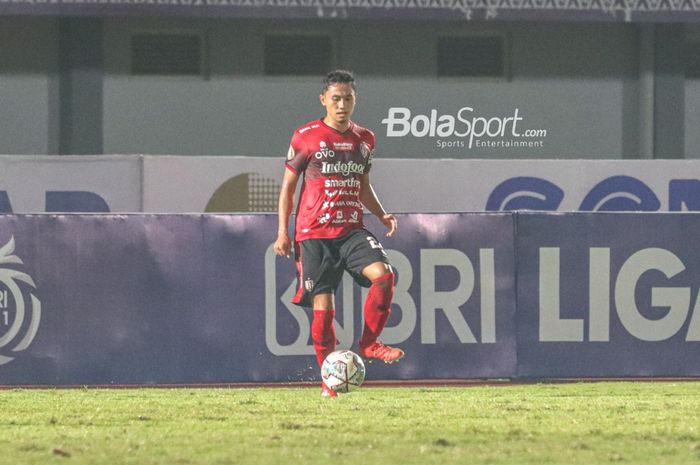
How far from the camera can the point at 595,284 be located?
41.3ft

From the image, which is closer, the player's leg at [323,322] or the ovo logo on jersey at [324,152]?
the ovo logo on jersey at [324,152]

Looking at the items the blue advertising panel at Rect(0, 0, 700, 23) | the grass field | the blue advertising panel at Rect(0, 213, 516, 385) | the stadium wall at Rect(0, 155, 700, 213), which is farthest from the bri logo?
the grass field

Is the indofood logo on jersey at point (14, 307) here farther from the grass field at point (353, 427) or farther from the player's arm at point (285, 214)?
the player's arm at point (285, 214)

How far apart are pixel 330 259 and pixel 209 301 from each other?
81.8 inches

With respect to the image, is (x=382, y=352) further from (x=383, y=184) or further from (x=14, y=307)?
(x=383, y=184)

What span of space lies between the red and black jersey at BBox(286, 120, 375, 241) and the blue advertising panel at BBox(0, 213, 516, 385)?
1.87 meters

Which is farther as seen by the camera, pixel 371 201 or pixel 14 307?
pixel 14 307

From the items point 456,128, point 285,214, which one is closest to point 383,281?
point 285,214

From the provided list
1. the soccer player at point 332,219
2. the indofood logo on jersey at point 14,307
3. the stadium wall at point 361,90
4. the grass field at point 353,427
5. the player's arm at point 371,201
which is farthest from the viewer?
the stadium wall at point 361,90

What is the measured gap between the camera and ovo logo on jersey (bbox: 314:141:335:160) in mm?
10484

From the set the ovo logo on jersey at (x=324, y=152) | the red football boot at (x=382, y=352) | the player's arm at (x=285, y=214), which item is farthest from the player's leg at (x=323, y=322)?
the ovo logo on jersey at (x=324, y=152)

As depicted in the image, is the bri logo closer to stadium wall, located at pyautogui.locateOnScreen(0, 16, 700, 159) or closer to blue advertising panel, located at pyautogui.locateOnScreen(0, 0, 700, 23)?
stadium wall, located at pyautogui.locateOnScreen(0, 16, 700, 159)

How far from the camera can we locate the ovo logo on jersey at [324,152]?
34.4ft

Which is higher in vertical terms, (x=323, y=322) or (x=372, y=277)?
(x=372, y=277)
